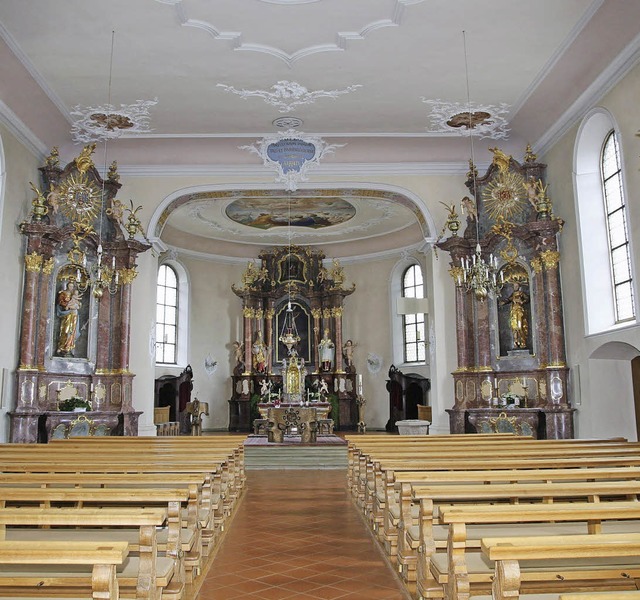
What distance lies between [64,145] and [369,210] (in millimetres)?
9458

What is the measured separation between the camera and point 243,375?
21750 millimetres

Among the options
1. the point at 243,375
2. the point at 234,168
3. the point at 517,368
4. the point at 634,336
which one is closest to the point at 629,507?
the point at 634,336

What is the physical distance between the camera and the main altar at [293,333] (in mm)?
21625

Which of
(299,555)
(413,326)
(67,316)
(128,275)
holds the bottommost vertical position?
(299,555)

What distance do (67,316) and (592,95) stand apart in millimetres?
11101

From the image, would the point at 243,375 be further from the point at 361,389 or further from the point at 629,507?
the point at 629,507

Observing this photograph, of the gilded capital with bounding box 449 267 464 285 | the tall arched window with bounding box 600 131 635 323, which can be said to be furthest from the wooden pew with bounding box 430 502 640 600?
the gilded capital with bounding box 449 267 464 285

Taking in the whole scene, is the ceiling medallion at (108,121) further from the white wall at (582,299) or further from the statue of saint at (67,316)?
the white wall at (582,299)

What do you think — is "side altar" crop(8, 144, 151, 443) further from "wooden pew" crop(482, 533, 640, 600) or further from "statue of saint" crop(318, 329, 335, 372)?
"wooden pew" crop(482, 533, 640, 600)

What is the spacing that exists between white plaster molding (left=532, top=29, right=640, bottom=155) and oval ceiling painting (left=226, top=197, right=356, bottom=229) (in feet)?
22.9

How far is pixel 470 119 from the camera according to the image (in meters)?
13.7

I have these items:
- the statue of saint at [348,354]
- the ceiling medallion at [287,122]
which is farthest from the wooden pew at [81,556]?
the statue of saint at [348,354]

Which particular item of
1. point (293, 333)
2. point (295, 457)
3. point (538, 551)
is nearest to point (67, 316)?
point (295, 457)

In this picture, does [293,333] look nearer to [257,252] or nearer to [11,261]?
[257,252]
